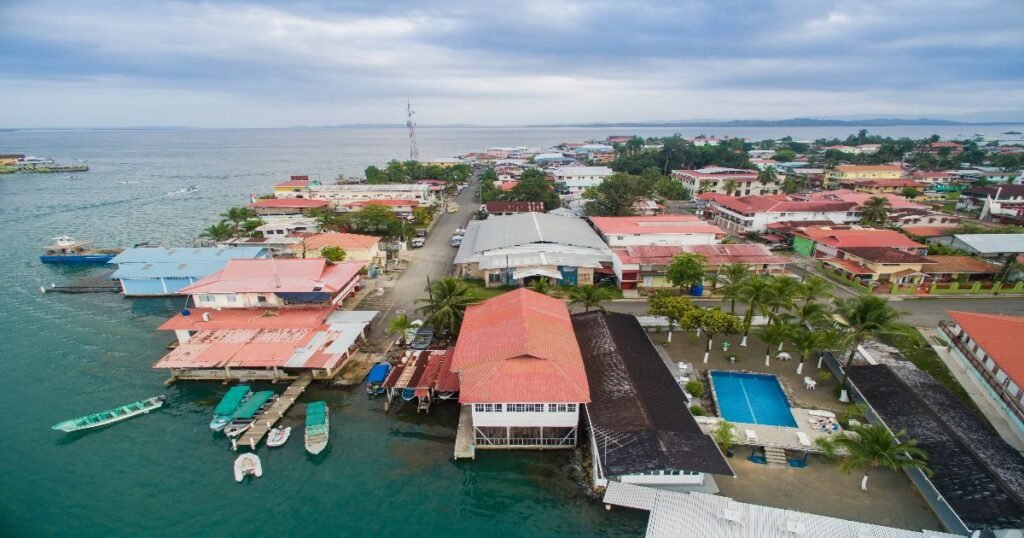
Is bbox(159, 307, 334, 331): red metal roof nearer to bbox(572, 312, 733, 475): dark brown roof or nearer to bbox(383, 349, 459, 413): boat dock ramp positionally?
bbox(383, 349, 459, 413): boat dock ramp

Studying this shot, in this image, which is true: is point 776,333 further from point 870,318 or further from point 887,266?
point 887,266

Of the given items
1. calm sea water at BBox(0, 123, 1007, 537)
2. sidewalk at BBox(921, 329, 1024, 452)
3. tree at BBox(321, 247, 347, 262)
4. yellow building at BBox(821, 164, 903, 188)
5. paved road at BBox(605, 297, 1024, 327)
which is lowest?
calm sea water at BBox(0, 123, 1007, 537)

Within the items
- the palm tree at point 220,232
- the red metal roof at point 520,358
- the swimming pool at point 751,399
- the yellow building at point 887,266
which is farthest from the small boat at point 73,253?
the yellow building at point 887,266

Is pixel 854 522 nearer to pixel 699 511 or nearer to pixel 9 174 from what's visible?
pixel 699 511

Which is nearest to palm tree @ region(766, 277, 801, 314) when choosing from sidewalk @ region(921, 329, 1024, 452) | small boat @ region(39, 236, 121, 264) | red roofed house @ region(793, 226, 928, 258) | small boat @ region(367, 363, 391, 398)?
sidewalk @ region(921, 329, 1024, 452)

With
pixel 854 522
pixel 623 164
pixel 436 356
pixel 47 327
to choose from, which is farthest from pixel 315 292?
pixel 623 164

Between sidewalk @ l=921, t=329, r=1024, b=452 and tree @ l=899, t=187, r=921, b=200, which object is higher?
tree @ l=899, t=187, r=921, b=200
